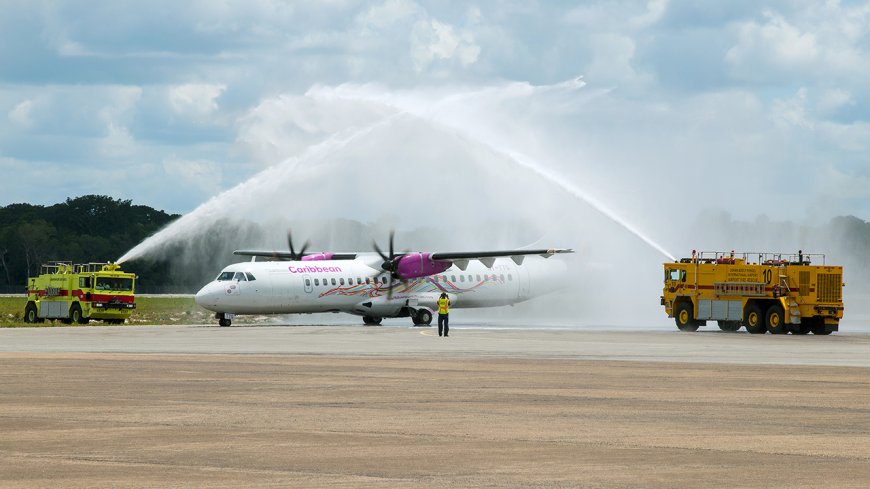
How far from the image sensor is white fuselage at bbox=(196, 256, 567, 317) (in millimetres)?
44562

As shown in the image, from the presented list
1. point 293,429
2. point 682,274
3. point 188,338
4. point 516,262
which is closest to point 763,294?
point 682,274

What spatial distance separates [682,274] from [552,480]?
1362 inches

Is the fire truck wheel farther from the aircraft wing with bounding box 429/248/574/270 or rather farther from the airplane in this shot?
the aircraft wing with bounding box 429/248/574/270

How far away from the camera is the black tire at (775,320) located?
4122 cm

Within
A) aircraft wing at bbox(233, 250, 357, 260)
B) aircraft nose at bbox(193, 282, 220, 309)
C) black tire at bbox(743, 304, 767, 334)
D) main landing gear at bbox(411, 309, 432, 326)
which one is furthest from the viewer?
aircraft wing at bbox(233, 250, 357, 260)

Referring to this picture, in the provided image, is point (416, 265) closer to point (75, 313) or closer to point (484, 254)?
point (484, 254)

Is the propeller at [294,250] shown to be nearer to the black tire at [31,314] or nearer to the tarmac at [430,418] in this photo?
the black tire at [31,314]

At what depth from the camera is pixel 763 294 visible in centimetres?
4181

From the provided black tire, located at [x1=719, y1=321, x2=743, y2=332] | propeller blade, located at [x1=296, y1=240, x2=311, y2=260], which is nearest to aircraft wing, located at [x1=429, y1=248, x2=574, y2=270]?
black tire, located at [x1=719, y1=321, x2=743, y2=332]

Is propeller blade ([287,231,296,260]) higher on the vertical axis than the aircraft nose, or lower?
higher

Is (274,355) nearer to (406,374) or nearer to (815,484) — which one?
(406,374)

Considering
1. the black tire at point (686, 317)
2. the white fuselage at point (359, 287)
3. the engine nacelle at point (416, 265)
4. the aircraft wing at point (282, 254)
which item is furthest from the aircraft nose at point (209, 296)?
the black tire at point (686, 317)

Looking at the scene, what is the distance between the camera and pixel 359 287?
48.1 meters

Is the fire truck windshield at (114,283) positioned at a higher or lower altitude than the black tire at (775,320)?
higher
